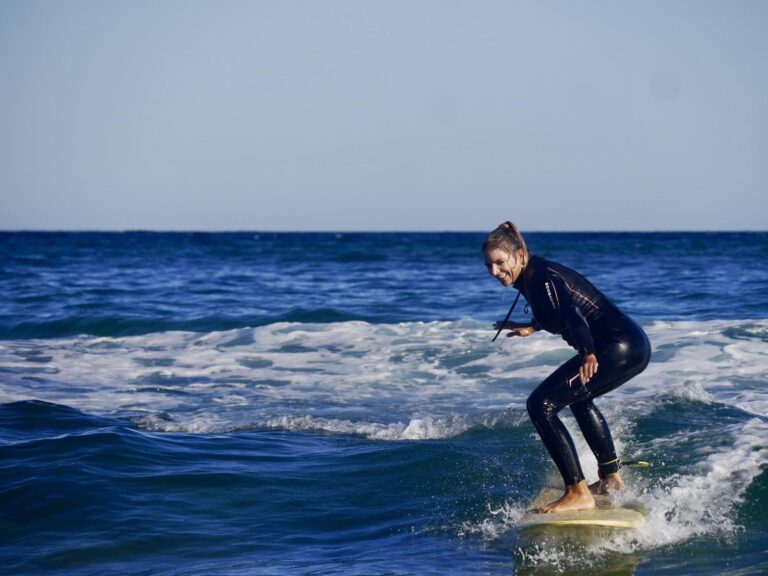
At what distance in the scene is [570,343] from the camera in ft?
19.6

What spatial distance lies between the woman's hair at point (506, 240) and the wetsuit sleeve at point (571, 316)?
0.91 ft

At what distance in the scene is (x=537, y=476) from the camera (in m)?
8.12

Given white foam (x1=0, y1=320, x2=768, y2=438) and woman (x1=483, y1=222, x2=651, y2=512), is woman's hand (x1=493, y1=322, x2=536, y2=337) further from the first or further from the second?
white foam (x1=0, y1=320, x2=768, y2=438)

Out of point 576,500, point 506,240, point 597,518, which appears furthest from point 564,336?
point 597,518

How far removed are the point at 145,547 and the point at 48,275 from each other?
2945 centimetres

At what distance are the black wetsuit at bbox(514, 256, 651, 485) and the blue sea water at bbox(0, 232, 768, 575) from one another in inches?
26.3

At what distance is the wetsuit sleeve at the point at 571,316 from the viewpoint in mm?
5801

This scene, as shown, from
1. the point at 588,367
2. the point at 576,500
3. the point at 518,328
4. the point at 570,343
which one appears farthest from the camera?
the point at 518,328

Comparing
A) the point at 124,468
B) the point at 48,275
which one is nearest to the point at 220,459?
the point at 124,468

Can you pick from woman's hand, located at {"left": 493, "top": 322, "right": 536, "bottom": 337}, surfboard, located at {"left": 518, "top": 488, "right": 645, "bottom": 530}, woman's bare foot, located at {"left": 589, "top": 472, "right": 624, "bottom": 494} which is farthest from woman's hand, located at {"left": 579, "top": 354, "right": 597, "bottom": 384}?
woman's bare foot, located at {"left": 589, "top": 472, "right": 624, "bottom": 494}

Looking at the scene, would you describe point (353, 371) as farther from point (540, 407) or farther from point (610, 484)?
point (540, 407)

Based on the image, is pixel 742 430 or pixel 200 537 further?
pixel 742 430

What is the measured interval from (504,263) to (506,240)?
14 centimetres

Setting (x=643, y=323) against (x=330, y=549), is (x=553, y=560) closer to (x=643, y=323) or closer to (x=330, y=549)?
(x=330, y=549)
